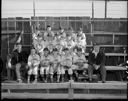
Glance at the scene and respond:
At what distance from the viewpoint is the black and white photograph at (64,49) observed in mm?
9141

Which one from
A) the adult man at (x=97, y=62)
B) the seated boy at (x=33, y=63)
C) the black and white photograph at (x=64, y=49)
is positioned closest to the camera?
the black and white photograph at (x=64, y=49)

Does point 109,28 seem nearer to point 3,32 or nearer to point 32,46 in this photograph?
point 32,46

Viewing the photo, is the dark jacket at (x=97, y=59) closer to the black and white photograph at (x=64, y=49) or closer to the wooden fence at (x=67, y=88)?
the black and white photograph at (x=64, y=49)

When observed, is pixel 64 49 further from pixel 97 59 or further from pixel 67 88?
pixel 67 88

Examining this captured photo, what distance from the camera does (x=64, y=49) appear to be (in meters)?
10.5

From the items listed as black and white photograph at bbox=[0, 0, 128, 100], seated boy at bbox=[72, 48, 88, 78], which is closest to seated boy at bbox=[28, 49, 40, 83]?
black and white photograph at bbox=[0, 0, 128, 100]

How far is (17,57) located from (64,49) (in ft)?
5.60

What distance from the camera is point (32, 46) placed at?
11.1 m

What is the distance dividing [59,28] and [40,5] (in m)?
1.26

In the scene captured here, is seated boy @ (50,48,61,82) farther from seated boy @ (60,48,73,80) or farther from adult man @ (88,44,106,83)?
adult man @ (88,44,106,83)

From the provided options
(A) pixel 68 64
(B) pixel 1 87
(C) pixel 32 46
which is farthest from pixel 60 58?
(B) pixel 1 87

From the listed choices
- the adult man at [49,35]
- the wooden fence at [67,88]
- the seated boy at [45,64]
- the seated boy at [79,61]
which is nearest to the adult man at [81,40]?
the seated boy at [79,61]

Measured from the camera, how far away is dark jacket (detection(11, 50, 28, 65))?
33.8ft

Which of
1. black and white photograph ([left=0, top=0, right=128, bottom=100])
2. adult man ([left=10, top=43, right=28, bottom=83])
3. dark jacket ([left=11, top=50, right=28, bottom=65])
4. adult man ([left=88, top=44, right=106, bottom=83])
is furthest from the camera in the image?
dark jacket ([left=11, top=50, right=28, bottom=65])
